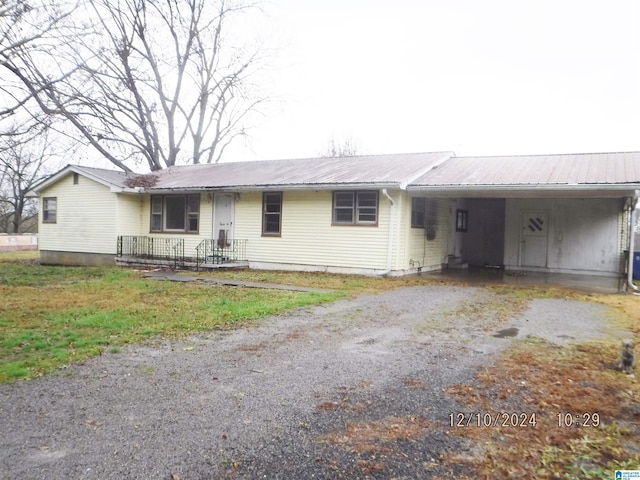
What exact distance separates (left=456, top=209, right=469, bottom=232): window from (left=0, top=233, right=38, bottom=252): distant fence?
25864 millimetres

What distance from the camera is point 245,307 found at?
27.0ft

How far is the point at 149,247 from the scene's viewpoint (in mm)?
17422

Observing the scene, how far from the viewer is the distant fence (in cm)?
2859

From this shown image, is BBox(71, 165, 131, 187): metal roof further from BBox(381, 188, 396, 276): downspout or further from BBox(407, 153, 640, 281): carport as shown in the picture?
BBox(407, 153, 640, 281): carport

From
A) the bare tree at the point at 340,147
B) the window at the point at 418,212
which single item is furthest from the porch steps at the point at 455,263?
the bare tree at the point at 340,147

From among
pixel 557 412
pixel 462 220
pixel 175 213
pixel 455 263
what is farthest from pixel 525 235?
pixel 557 412

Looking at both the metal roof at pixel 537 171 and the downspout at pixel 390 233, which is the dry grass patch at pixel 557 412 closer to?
the metal roof at pixel 537 171

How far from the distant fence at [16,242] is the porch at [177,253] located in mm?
15799

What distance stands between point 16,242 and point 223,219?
2032 centimetres

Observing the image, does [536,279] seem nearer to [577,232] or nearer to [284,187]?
[577,232]

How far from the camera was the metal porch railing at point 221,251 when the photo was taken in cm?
1567

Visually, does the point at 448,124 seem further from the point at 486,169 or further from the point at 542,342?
the point at 542,342

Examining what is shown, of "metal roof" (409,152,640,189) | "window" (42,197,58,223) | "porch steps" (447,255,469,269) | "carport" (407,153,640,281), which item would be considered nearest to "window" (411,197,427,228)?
"carport" (407,153,640,281)

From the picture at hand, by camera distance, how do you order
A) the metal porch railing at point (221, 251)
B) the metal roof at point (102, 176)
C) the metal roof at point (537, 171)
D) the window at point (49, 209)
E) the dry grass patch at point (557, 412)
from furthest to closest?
the window at point (49, 209) < the metal roof at point (102, 176) < the metal porch railing at point (221, 251) < the metal roof at point (537, 171) < the dry grass patch at point (557, 412)
